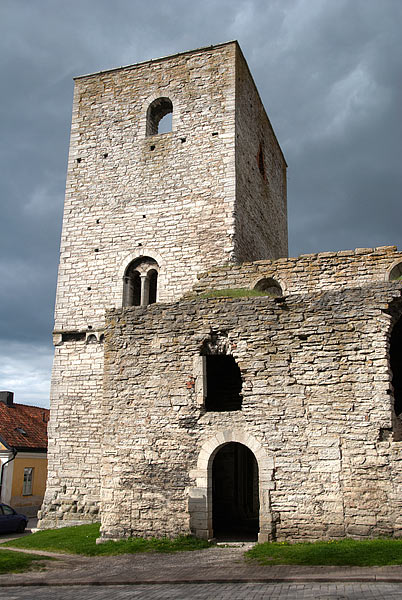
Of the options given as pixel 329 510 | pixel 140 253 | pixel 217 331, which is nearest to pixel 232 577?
pixel 329 510

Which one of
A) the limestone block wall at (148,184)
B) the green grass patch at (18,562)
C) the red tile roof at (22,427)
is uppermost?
the limestone block wall at (148,184)

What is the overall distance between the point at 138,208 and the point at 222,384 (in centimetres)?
647

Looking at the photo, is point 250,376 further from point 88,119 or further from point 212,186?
point 88,119

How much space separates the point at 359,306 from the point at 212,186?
782cm

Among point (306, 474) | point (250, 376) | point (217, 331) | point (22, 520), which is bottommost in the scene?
point (22, 520)

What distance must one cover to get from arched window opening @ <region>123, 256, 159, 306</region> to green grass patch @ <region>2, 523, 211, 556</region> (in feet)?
21.3

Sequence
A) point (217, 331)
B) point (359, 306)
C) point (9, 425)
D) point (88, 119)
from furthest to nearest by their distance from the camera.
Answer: point (9, 425), point (88, 119), point (217, 331), point (359, 306)

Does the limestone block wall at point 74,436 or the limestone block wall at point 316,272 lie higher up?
the limestone block wall at point 316,272

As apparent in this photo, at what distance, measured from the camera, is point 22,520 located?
60.1 ft

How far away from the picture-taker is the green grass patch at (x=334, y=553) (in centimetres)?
824

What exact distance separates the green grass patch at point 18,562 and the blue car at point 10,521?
6883mm

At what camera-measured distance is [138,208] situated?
57.9 ft

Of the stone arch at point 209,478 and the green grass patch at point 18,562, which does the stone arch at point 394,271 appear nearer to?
the stone arch at point 209,478

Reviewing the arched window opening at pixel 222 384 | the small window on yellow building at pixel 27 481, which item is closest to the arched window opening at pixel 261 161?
the arched window opening at pixel 222 384
